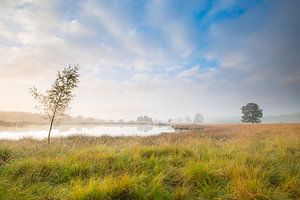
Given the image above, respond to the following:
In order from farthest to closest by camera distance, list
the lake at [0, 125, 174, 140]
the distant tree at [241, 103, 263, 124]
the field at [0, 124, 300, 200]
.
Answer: the distant tree at [241, 103, 263, 124] < the lake at [0, 125, 174, 140] < the field at [0, 124, 300, 200]

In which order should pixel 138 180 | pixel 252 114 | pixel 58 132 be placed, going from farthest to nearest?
pixel 252 114 → pixel 58 132 → pixel 138 180

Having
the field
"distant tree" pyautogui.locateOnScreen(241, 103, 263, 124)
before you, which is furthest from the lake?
"distant tree" pyautogui.locateOnScreen(241, 103, 263, 124)

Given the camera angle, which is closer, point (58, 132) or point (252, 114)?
point (58, 132)

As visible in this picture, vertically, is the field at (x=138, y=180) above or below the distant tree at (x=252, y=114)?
below

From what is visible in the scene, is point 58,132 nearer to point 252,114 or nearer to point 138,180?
point 138,180

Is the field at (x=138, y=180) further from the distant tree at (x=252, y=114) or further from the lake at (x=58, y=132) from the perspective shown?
the distant tree at (x=252, y=114)

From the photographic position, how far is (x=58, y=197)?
13.3ft

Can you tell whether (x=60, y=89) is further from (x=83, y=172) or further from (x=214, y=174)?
(x=214, y=174)

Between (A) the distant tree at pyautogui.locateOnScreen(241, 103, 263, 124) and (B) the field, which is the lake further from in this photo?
(A) the distant tree at pyautogui.locateOnScreen(241, 103, 263, 124)

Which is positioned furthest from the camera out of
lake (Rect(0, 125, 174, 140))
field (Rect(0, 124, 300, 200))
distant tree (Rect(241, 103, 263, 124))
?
distant tree (Rect(241, 103, 263, 124))

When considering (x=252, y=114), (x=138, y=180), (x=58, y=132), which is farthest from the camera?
(x=252, y=114)

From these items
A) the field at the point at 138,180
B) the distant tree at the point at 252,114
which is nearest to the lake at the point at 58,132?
the field at the point at 138,180

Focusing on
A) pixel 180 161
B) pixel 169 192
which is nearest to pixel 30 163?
pixel 169 192

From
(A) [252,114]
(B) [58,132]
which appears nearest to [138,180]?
(B) [58,132]
